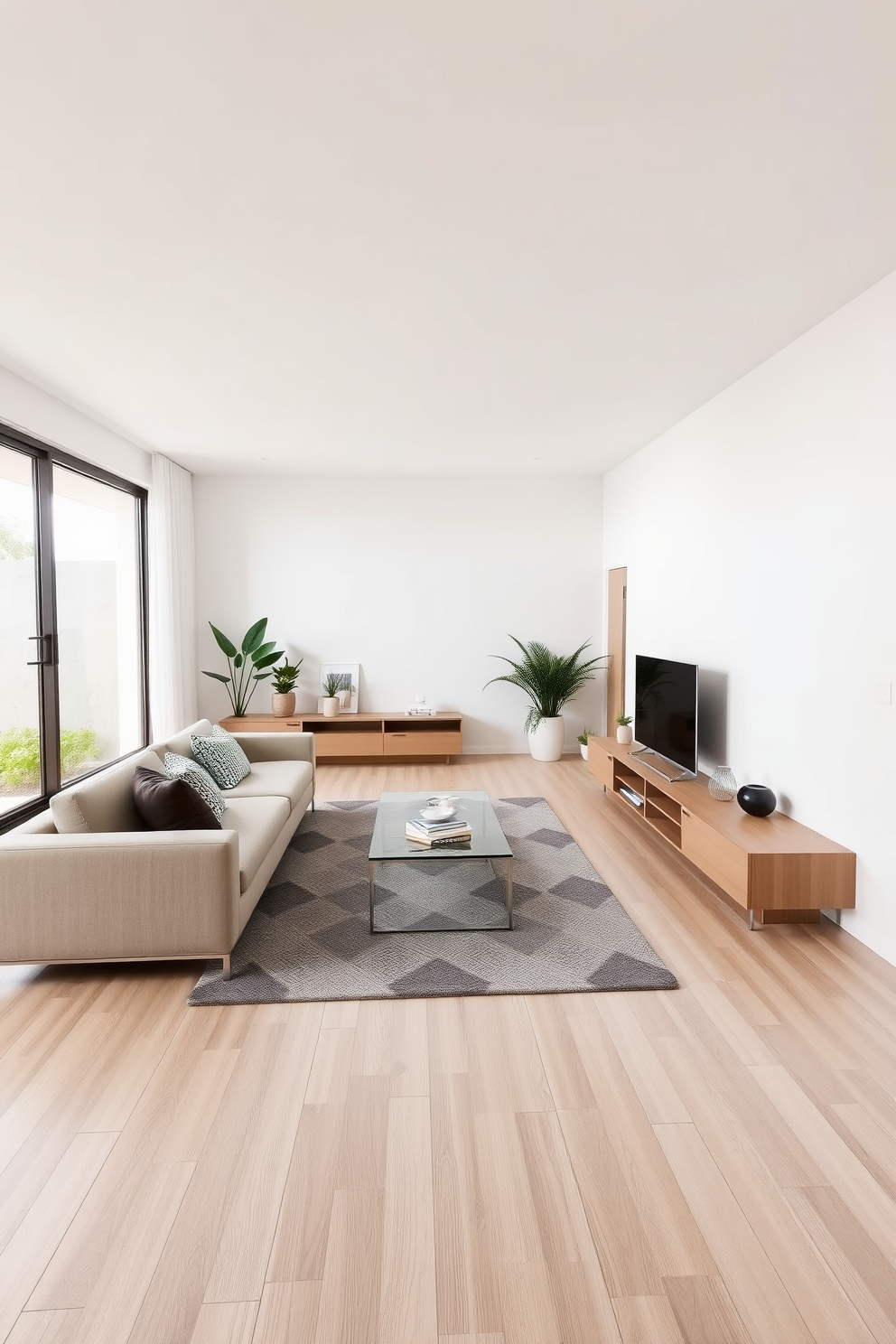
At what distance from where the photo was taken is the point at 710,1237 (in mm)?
1553

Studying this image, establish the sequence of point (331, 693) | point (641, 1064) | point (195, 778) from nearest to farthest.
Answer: point (641, 1064), point (195, 778), point (331, 693)

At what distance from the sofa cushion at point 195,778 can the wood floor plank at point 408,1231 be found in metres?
1.73

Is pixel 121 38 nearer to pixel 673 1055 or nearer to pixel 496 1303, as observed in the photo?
pixel 496 1303

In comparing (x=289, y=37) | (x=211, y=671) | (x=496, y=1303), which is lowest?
(x=496, y=1303)

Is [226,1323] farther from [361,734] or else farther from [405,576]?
[405,576]

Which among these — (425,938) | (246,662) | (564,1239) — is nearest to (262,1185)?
(564,1239)

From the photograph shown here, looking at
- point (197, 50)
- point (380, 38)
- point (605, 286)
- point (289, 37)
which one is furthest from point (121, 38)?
point (605, 286)

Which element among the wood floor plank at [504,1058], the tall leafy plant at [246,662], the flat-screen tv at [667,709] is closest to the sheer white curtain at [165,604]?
the tall leafy plant at [246,662]

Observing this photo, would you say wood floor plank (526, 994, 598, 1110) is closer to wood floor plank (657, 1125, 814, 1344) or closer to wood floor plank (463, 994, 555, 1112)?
wood floor plank (463, 994, 555, 1112)

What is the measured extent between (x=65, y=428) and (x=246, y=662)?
291cm

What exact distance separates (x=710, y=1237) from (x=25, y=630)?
423 centimetres

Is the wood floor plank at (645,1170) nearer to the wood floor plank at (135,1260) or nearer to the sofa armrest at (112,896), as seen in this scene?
the wood floor plank at (135,1260)

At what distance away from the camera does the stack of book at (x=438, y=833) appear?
3.29m

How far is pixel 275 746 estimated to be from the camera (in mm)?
4863
